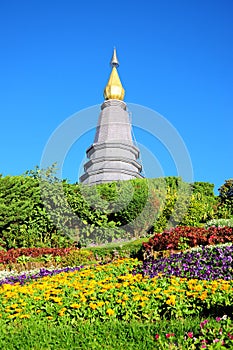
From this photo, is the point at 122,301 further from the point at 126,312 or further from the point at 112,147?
the point at 112,147

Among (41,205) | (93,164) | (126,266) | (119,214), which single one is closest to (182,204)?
(119,214)

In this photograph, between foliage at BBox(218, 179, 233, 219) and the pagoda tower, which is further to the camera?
the pagoda tower

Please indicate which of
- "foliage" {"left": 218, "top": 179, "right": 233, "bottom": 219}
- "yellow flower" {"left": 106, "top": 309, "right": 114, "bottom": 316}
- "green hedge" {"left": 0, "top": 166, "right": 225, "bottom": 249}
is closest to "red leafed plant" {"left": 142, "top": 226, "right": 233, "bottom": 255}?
"yellow flower" {"left": 106, "top": 309, "right": 114, "bottom": 316}

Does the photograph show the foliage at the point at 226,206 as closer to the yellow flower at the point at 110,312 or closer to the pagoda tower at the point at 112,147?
the pagoda tower at the point at 112,147

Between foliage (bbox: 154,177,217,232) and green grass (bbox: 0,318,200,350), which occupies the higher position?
foliage (bbox: 154,177,217,232)

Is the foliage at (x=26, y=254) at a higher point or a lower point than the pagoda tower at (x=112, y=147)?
lower

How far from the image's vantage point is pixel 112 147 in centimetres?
3073

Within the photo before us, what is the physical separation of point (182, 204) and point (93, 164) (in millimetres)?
12915

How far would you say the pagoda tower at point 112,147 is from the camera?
28859mm

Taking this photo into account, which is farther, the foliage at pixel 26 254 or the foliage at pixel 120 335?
the foliage at pixel 26 254

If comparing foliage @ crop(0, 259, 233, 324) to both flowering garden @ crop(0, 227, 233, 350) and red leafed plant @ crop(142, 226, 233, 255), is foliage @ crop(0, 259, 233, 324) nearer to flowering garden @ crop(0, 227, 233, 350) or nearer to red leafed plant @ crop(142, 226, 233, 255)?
flowering garden @ crop(0, 227, 233, 350)

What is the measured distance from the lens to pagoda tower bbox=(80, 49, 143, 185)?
28.9 metres

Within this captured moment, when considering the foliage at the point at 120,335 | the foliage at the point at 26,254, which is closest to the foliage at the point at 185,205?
the foliage at the point at 26,254

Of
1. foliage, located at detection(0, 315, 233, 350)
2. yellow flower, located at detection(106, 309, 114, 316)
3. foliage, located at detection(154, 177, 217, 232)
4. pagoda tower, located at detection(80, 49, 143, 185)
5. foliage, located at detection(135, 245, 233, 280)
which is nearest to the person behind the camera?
foliage, located at detection(0, 315, 233, 350)
